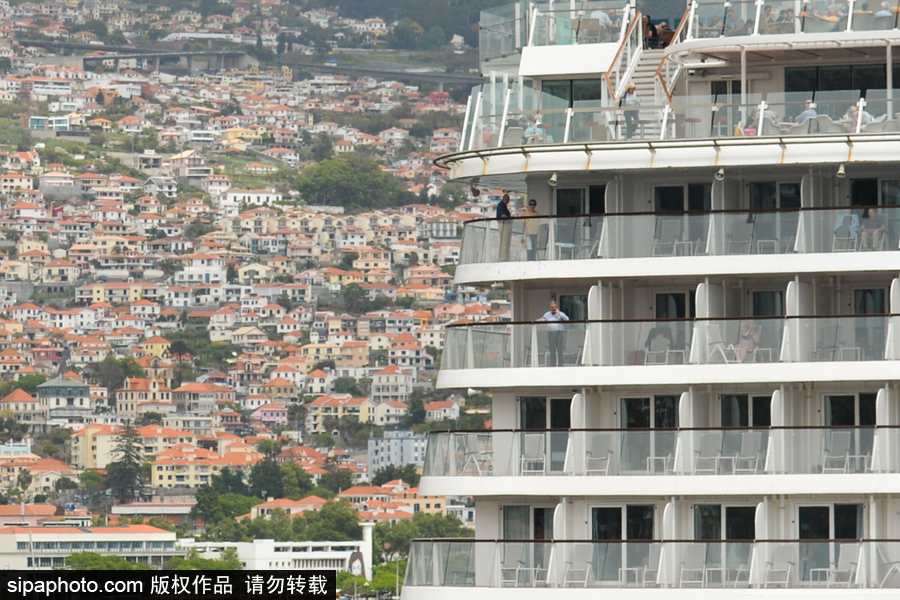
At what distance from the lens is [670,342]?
20406mm

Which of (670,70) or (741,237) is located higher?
(670,70)

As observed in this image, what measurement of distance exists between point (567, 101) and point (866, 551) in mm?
5476

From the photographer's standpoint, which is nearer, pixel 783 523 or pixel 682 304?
pixel 783 523

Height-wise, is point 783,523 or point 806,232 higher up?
point 806,232

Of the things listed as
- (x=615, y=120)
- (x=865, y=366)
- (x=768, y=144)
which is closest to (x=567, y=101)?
(x=615, y=120)

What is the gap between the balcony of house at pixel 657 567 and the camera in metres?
19.2

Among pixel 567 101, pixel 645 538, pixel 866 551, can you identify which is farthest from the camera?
pixel 567 101

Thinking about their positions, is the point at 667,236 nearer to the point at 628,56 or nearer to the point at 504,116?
the point at 504,116

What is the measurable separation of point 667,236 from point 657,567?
302 centimetres

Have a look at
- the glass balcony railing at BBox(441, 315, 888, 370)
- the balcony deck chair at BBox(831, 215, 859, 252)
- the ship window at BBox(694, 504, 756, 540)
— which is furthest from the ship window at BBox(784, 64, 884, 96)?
the ship window at BBox(694, 504, 756, 540)

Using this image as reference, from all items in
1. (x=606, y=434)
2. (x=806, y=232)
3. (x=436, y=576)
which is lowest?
(x=436, y=576)

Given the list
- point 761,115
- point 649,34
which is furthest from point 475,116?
point 649,34

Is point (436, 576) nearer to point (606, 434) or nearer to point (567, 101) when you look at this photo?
point (606, 434)

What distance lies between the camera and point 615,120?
21062 millimetres
